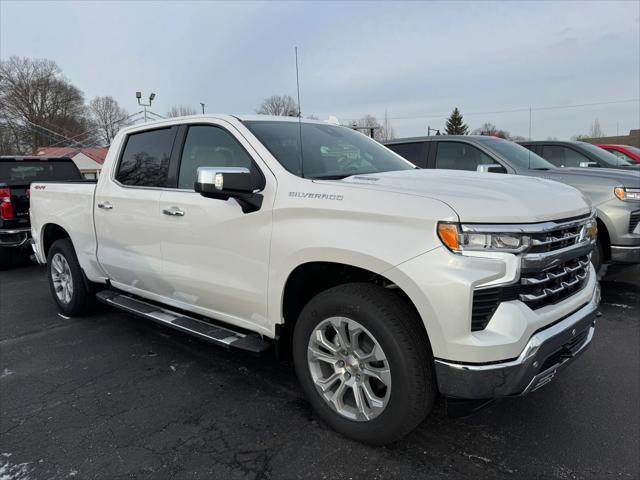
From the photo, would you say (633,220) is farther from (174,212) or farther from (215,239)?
(174,212)

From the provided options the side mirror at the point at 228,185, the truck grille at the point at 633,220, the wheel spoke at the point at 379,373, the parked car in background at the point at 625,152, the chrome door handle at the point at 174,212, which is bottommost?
the wheel spoke at the point at 379,373

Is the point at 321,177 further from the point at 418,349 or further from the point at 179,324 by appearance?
the point at 179,324

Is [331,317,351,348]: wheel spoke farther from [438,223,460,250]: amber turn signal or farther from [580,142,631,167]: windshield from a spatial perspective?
[580,142,631,167]: windshield

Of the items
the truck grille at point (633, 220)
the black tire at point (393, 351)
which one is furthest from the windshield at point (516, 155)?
the black tire at point (393, 351)

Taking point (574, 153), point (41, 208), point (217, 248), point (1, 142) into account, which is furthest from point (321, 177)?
point (1, 142)

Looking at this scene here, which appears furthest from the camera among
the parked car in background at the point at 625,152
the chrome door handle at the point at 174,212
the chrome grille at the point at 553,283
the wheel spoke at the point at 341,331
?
the parked car in background at the point at 625,152

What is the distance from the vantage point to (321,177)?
3045mm

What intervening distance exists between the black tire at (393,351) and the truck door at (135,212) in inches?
71.6

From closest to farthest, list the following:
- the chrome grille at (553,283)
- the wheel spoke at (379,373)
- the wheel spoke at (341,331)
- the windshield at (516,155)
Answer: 1. the chrome grille at (553,283)
2. the wheel spoke at (379,373)
3. the wheel spoke at (341,331)
4. the windshield at (516,155)

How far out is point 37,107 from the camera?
4997cm

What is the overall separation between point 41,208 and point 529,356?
16.9ft

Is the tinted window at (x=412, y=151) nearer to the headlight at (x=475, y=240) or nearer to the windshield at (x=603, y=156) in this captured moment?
the windshield at (x=603, y=156)

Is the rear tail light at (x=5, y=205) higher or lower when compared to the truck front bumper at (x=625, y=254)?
higher

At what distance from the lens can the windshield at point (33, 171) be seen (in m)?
8.32
